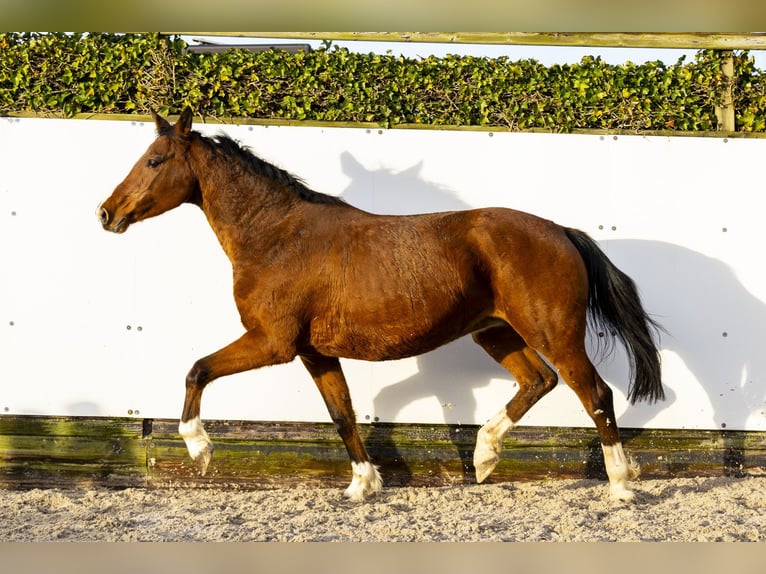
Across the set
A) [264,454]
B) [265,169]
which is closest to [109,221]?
[265,169]

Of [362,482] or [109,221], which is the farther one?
[362,482]

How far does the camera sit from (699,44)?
5453 mm

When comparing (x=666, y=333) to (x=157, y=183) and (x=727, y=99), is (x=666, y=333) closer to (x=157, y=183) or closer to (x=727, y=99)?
(x=727, y=99)

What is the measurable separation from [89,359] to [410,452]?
2167mm

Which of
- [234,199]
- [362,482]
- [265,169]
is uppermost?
[265,169]

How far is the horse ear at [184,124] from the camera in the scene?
15.2ft

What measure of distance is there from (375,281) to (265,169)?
95cm

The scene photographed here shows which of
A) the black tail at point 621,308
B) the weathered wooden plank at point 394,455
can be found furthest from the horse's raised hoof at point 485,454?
the black tail at point 621,308

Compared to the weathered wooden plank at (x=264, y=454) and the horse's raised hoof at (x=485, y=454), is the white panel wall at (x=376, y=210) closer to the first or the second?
the weathered wooden plank at (x=264, y=454)

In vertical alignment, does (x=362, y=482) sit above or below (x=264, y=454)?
below

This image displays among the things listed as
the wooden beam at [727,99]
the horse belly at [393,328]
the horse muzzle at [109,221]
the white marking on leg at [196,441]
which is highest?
the wooden beam at [727,99]

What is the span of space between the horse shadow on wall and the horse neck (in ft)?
2.50

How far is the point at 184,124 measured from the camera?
15.3 feet

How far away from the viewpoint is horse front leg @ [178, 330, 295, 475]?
171 inches
